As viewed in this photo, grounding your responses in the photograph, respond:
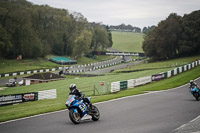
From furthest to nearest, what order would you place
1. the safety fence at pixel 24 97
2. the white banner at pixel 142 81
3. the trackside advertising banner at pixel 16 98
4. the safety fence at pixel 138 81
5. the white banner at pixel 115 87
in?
the white banner at pixel 142 81 < the safety fence at pixel 138 81 < the white banner at pixel 115 87 < the safety fence at pixel 24 97 < the trackside advertising banner at pixel 16 98

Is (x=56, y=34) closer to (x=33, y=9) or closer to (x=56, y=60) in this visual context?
(x=33, y=9)

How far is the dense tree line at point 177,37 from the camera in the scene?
268ft

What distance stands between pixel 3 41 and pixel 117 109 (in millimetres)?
62646

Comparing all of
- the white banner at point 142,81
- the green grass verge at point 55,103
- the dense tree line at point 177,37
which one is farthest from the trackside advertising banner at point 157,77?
the dense tree line at point 177,37

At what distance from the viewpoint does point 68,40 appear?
11088cm

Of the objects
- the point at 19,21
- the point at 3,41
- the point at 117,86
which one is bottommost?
the point at 117,86

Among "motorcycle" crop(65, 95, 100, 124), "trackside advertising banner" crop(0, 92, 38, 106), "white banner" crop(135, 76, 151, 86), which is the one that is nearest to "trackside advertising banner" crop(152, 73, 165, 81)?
"white banner" crop(135, 76, 151, 86)

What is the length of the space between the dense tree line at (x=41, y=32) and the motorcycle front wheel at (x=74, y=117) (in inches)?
2477

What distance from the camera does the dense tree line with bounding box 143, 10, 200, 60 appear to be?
268 feet

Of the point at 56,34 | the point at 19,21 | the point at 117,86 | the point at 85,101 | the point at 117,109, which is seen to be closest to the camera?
the point at 85,101

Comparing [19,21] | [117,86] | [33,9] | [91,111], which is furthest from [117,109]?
[33,9]

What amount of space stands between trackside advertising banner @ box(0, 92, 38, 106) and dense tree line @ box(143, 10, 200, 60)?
199ft

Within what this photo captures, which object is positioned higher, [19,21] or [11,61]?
[19,21]

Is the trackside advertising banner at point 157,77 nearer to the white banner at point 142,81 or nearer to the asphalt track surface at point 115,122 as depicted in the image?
the white banner at point 142,81
